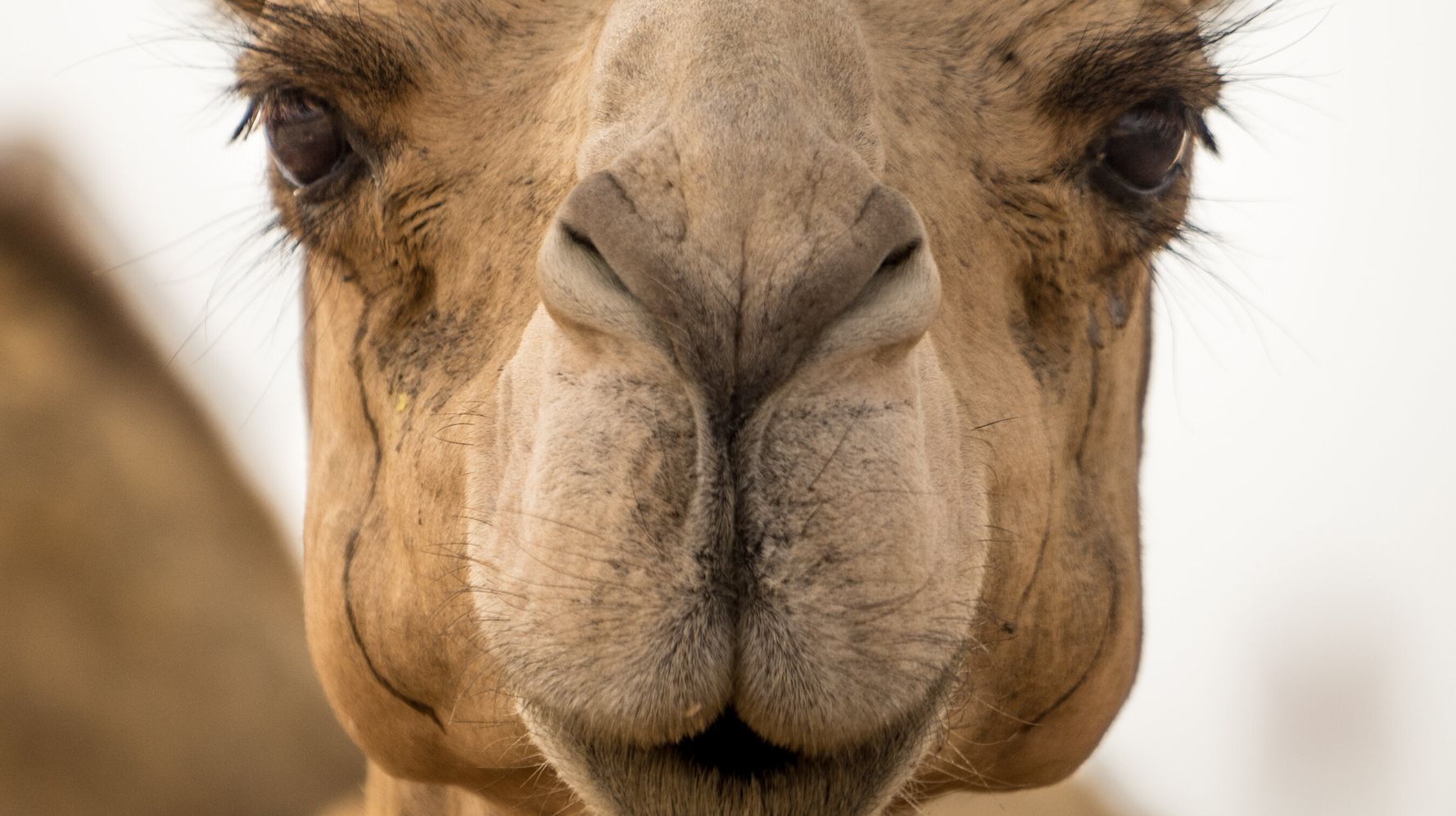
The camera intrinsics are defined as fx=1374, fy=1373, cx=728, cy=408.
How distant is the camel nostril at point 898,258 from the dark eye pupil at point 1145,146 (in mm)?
1109

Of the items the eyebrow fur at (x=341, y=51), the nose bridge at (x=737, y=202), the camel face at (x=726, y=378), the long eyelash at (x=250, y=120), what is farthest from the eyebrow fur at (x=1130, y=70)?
the long eyelash at (x=250, y=120)

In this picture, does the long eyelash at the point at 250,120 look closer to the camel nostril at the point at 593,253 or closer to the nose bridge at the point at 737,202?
the nose bridge at the point at 737,202

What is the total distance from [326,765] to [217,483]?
3.44 ft

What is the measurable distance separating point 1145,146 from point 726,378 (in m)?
1.43

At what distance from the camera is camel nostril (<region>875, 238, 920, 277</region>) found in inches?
69.9

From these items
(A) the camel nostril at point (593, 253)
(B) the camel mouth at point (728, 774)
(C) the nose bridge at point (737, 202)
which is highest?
(C) the nose bridge at point (737, 202)

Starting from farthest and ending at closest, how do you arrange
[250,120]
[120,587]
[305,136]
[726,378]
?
[120,587] < [250,120] < [305,136] < [726,378]

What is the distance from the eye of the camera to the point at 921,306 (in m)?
1.72

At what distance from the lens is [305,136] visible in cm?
268

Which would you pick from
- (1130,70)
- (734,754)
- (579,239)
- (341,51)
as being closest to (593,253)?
(579,239)

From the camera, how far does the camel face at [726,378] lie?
1655mm

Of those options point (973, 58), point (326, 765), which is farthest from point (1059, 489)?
point (326, 765)

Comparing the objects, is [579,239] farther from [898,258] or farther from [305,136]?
[305,136]

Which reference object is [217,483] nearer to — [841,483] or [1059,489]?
[1059,489]
